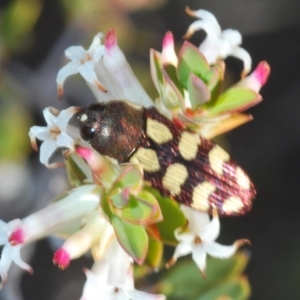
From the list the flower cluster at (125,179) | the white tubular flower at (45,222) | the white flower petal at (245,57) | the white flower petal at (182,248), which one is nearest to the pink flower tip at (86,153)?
the flower cluster at (125,179)

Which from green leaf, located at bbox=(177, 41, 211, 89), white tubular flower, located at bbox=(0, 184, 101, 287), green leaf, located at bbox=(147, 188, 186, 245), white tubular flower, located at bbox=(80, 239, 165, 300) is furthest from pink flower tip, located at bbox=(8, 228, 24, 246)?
green leaf, located at bbox=(177, 41, 211, 89)

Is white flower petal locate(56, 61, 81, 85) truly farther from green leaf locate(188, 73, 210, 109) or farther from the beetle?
green leaf locate(188, 73, 210, 109)

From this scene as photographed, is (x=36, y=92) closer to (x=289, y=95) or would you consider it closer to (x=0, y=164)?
(x=0, y=164)

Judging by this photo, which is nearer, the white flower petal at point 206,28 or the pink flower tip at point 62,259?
the pink flower tip at point 62,259

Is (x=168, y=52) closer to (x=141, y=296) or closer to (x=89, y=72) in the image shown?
(x=89, y=72)

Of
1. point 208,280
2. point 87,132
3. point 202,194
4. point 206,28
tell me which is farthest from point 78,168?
point 208,280

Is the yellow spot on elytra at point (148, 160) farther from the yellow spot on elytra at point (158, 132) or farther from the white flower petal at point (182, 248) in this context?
the white flower petal at point (182, 248)

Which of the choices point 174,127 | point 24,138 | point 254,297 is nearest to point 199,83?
point 174,127
